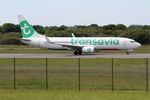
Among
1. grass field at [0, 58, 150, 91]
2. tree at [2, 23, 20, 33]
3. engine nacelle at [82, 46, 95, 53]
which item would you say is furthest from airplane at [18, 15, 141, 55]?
tree at [2, 23, 20, 33]

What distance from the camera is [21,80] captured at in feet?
90.8

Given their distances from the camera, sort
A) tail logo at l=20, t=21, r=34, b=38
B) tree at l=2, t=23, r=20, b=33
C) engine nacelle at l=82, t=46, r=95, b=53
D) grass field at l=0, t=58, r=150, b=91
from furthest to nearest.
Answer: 1. tree at l=2, t=23, r=20, b=33
2. tail logo at l=20, t=21, r=34, b=38
3. engine nacelle at l=82, t=46, r=95, b=53
4. grass field at l=0, t=58, r=150, b=91

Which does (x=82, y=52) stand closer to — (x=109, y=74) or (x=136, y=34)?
(x=109, y=74)

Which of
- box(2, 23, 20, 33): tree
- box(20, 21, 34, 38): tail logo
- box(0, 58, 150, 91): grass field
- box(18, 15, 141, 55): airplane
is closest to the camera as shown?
box(0, 58, 150, 91): grass field

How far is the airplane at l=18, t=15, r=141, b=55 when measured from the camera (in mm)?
55719

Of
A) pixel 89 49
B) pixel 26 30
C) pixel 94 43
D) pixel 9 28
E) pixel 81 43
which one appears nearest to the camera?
pixel 89 49

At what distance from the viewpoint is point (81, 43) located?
187 ft

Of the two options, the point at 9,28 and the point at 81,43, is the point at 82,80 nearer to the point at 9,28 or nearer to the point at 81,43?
the point at 81,43

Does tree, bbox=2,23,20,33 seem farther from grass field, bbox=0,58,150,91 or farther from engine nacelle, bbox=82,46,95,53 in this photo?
grass field, bbox=0,58,150,91

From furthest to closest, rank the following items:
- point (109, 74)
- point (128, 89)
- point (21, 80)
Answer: point (109, 74) → point (21, 80) → point (128, 89)

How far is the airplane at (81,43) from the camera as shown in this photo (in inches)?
2194

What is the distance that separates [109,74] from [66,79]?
13.2 ft

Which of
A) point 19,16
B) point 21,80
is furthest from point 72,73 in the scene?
point 19,16

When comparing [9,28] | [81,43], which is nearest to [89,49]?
[81,43]
